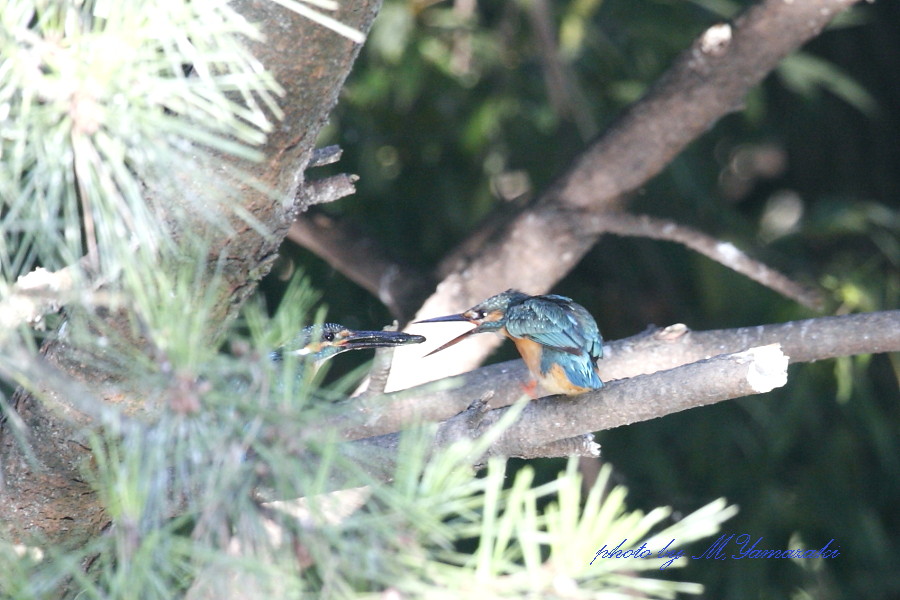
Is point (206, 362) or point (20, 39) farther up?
point (20, 39)

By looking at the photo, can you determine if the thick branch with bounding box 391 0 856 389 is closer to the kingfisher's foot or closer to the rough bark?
the kingfisher's foot

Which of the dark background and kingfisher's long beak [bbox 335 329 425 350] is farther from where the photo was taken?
the dark background

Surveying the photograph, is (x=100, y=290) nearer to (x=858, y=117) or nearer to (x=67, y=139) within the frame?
(x=67, y=139)

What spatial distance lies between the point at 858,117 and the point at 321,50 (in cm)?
357

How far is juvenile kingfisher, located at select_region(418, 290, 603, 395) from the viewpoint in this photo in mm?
1824

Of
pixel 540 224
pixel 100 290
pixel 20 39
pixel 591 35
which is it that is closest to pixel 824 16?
pixel 540 224

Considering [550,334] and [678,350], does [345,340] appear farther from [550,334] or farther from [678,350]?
[678,350]

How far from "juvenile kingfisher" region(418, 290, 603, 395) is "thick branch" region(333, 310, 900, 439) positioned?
8cm

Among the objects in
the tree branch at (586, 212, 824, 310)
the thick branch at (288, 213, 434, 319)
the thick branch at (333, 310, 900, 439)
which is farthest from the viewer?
the thick branch at (288, 213, 434, 319)

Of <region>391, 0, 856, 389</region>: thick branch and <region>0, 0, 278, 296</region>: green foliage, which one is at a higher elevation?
<region>0, 0, 278, 296</region>: green foliage

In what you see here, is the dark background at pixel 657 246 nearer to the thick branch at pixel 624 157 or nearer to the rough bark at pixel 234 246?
the thick branch at pixel 624 157

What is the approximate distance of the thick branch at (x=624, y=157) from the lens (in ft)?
8.02

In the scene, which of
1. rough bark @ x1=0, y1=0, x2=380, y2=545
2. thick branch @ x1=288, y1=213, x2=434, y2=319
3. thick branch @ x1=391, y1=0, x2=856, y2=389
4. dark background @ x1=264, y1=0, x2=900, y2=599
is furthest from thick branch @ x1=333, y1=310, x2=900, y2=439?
dark background @ x1=264, y1=0, x2=900, y2=599

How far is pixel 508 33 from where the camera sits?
3.50 m
